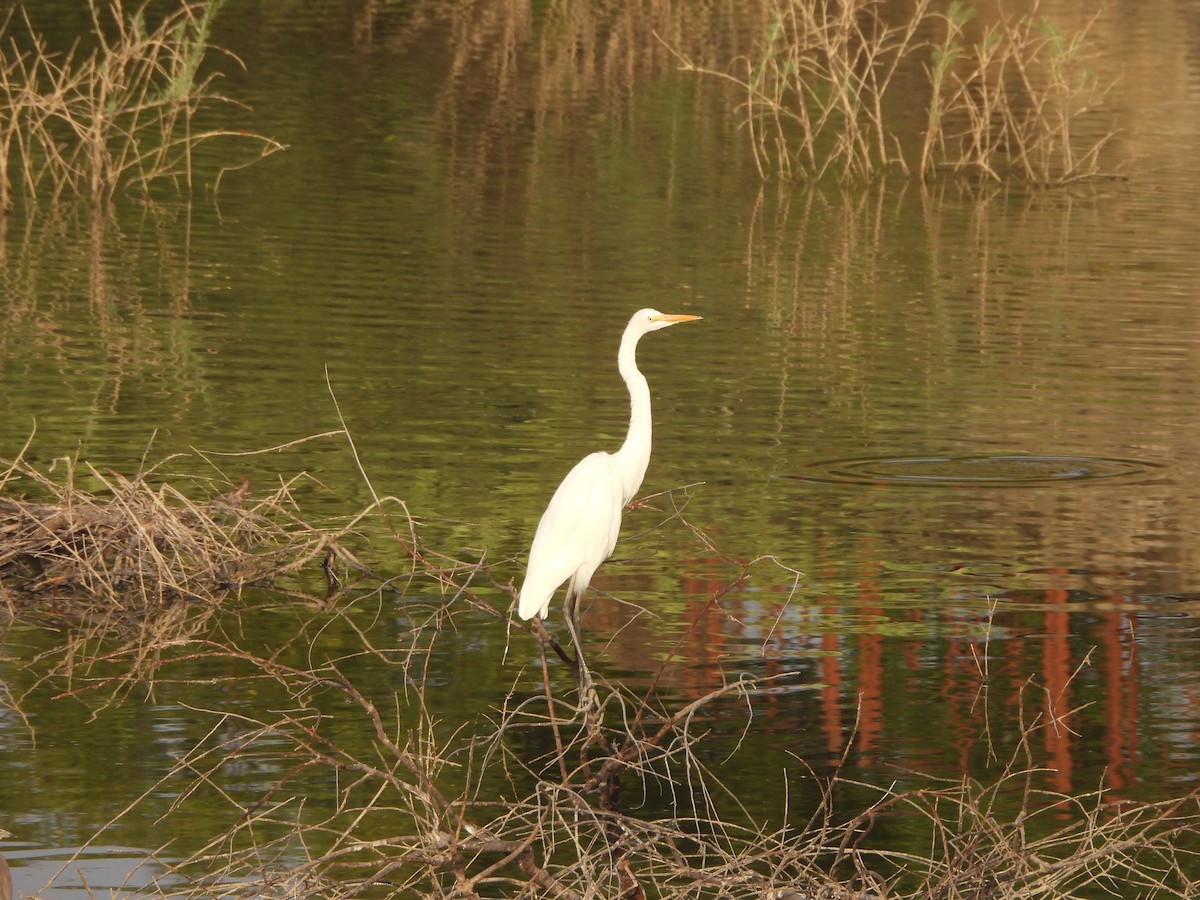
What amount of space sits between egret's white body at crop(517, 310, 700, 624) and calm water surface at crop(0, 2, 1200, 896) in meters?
0.70

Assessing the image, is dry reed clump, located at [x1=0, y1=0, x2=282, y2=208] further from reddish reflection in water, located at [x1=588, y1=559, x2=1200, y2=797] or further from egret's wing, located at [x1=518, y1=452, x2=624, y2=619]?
egret's wing, located at [x1=518, y1=452, x2=624, y2=619]

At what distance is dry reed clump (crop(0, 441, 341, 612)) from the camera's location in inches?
372

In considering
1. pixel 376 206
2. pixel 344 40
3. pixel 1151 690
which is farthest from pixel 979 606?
pixel 344 40

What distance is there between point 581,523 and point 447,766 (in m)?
0.90

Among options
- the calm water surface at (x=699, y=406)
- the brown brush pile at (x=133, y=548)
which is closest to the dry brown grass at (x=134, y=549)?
the brown brush pile at (x=133, y=548)

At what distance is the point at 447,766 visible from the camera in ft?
24.8

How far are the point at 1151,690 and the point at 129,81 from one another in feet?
77.6

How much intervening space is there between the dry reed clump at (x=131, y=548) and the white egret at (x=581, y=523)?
1.81 m

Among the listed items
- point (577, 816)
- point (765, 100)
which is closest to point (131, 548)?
point (577, 816)

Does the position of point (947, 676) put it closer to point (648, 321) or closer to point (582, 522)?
point (648, 321)

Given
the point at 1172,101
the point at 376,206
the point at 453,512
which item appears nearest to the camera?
the point at 453,512

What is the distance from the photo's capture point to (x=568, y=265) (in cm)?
1939

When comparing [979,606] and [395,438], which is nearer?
[979,606]

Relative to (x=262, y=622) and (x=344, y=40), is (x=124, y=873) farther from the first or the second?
(x=344, y=40)
